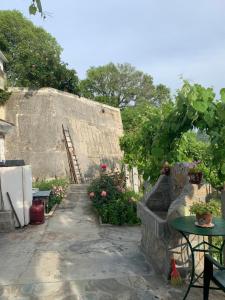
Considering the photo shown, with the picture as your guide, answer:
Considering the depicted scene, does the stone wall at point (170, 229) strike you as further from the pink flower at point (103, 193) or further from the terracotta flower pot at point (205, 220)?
the pink flower at point (103, 193)

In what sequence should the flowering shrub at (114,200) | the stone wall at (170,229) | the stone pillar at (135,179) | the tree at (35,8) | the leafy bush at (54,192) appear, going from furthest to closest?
the stone pillar at (135,179)
the leafy bush at (54,192)
the flowering shrub at (114,200)
the stone wall at (170,229)
the tree at (35,8)

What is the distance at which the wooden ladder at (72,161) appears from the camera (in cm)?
1680

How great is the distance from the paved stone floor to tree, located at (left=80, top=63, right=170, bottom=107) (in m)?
34.2

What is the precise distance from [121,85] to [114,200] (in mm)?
35069

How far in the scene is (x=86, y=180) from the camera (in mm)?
17391

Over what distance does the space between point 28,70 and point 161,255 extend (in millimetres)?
15831

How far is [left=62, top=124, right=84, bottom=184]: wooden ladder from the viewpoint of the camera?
661 inches

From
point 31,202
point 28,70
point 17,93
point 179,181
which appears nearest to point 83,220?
point 31,202

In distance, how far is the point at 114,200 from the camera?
8953 millimetres

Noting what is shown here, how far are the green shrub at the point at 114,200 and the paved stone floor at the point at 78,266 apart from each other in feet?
1.14

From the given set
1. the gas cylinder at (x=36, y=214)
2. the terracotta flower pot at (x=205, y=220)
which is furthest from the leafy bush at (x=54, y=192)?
the terracotta flower pot at (x=205, y=220)

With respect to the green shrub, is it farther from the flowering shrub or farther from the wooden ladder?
the wooden ladder

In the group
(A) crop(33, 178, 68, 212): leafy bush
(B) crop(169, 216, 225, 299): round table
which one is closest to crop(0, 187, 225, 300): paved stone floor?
(B) crop(169, 216, 225, 299): round table

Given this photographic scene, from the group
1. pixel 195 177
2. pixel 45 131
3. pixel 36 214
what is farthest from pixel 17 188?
pixel 45 131
